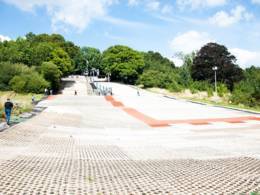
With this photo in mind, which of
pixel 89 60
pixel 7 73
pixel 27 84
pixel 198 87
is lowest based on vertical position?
pixel 198 87

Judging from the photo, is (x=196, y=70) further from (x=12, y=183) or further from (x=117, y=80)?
(x=12, y=183)

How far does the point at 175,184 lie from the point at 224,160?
3.42m

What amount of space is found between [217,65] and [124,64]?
109ft

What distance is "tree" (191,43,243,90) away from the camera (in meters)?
73.2

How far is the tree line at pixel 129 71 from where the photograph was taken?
5659 centimetres

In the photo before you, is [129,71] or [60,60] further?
[129,71]

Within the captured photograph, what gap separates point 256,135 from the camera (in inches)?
664

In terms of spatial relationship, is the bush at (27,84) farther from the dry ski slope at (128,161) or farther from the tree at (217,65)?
the dry ski slope at (128,161)

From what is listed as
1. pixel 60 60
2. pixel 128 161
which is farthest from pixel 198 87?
pixel 128 161

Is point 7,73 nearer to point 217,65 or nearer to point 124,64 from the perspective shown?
point 217,65

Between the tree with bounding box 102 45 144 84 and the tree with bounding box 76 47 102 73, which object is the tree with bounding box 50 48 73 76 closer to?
the tree with bounding box 102 45 144 84

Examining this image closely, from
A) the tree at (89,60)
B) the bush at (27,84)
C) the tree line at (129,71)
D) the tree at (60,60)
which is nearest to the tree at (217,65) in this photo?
the tree line at (129,71)

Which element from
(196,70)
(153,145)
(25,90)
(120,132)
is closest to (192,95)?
(196,70)

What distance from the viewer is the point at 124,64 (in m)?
101
